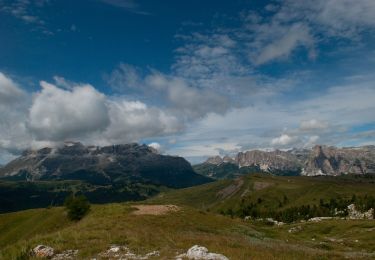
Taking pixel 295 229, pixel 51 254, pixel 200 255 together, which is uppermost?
pixel 200 255

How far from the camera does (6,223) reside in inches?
5025

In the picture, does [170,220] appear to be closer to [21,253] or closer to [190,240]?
[190,240]

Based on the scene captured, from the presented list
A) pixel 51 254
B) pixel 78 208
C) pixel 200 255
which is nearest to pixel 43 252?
pixel 51 254

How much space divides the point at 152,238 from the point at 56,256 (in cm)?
866

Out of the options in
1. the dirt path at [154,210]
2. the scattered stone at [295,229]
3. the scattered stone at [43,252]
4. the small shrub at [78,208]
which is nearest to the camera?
the scattered stone at [43,252]

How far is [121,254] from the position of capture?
896 inches

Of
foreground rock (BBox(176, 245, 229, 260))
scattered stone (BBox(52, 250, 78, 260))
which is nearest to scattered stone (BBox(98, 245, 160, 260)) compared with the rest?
scattered stone (BBox(52, 250, 78, 260))

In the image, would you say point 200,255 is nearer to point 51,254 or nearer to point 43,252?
point 51,254

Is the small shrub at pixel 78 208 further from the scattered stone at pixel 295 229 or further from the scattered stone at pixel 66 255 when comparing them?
the scattered stone at pixel 295 229

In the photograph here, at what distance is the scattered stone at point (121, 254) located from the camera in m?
21.8

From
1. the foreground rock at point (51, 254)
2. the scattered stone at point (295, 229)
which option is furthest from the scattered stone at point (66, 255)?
the scattered stone at point (295, 229)

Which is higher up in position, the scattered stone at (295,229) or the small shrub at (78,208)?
the small shrub at (78,208)

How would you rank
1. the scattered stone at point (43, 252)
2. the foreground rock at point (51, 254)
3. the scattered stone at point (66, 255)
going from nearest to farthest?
the scattered stone at point (66, 255), the foreground rock at point (51, 254), the scattered stone at point (43, 252)

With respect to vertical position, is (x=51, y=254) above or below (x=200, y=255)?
below
